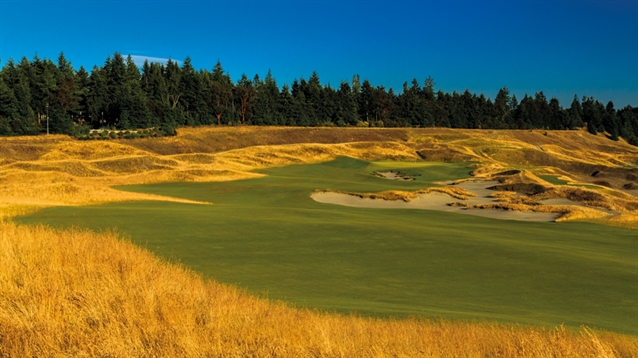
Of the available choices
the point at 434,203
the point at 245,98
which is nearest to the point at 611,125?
the point at 245,98

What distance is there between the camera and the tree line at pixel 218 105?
91000mm

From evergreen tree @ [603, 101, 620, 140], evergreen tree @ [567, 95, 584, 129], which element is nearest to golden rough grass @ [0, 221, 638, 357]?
evergreen tree @ [603, 101, 620, 140]

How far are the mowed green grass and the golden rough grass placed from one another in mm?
3115

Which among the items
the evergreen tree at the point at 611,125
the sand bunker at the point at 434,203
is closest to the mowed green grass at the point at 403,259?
the sand bunker at the point at 434,203

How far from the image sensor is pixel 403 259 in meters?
19.0

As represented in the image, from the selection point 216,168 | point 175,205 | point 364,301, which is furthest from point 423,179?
point 364,301

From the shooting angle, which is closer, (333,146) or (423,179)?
(423,179)

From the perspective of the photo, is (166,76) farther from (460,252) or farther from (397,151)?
(460,252)

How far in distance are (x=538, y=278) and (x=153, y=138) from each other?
2767 inches

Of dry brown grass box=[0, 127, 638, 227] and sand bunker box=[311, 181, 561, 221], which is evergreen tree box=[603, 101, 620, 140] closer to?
dry brown grass box=[0, 127, 638, 227]

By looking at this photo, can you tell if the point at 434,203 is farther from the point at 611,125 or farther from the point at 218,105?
the point at 611,125

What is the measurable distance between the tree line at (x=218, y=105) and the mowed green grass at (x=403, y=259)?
62363mm

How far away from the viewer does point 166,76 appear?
438 feet

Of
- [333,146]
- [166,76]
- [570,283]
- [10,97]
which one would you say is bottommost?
[570,283]
